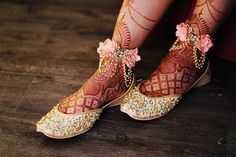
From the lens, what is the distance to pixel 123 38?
890mm

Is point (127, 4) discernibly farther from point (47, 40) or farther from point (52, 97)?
point (47, 40)

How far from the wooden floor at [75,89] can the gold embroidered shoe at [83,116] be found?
1.1 inches

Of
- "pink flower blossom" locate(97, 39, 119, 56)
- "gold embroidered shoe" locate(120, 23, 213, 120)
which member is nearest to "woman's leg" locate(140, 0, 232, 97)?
"gold embroidered shoe" locate(120, 23, 213, 120)

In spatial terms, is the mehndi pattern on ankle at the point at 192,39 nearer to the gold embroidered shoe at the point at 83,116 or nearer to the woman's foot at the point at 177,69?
the woman's foot at the point at 177,69

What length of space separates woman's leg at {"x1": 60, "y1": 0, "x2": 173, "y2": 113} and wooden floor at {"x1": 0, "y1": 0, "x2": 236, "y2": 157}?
69 millimetres

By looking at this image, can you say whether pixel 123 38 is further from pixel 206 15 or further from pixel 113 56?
pixel 206 15

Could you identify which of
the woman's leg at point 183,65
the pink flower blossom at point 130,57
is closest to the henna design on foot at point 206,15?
the woman's leg at point 183,65

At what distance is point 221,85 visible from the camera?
103cm

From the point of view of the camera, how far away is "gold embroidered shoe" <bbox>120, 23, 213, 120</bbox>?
0.90 m

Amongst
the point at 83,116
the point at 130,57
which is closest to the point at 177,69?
the point at 130,57

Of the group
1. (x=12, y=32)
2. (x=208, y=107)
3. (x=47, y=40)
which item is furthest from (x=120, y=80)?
(x=12, y=32)

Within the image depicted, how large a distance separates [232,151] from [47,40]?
75 centimetres

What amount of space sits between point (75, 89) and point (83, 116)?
183 millimetres

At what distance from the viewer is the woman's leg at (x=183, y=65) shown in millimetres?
892
